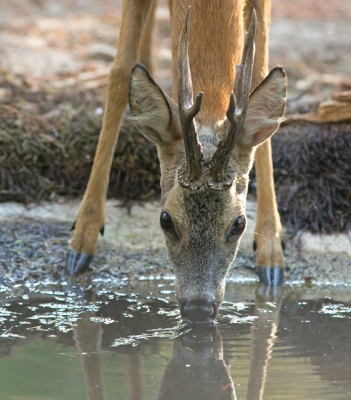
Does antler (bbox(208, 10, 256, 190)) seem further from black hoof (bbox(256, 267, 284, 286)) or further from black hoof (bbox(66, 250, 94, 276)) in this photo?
black hoof (bbox(66, 250, 94, 276))

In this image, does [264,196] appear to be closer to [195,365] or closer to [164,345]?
[164,345]

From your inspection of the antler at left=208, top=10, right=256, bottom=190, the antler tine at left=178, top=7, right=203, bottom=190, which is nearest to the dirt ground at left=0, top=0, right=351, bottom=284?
the antler tine at left=178, top=7, right=203, bottom=190

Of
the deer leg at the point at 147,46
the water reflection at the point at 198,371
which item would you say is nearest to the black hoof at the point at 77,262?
the water reflection at the point at 198,371

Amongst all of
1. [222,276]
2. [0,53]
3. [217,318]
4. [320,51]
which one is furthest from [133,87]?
[320,51]

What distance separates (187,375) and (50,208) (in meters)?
3.56

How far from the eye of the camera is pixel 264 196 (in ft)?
22.1

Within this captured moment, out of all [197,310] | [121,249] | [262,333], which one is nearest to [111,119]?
[121,249]

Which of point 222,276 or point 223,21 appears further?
point 223,21

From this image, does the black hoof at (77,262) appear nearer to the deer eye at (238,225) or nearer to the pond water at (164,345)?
the pond water at (164,345)

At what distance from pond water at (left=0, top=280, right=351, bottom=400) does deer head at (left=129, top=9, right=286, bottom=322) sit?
37cm

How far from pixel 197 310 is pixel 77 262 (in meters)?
1.94

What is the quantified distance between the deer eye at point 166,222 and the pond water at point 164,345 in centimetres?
68

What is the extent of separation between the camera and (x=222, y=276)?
5.01 m

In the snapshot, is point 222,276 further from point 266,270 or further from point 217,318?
point 266,270
